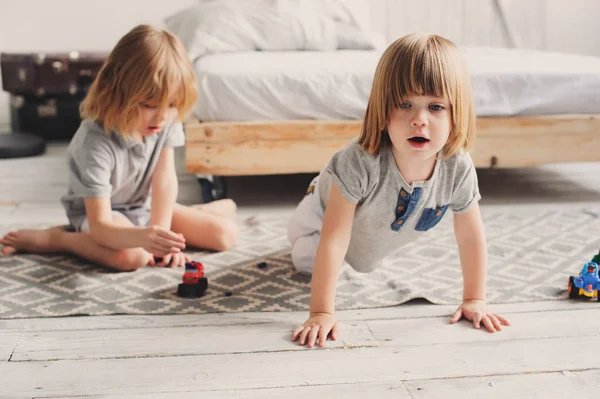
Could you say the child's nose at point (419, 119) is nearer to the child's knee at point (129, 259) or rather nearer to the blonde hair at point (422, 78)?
the blonde hair at point (422, 78)

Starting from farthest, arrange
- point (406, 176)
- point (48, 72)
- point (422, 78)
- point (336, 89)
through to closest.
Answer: point (48, 72) → point (336, 89) → point (406, 176) → point (422, 78)

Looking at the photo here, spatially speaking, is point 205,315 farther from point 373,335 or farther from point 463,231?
point 463,231

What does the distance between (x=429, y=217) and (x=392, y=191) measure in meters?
0.10

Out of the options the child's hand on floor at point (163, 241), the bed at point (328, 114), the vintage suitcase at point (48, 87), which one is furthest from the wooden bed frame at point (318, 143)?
the vintage suitcase at point (48, 87)

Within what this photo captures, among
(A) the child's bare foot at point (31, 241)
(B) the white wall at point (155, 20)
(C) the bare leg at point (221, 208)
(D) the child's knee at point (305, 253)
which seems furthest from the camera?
(B) the white wall at point (155, 20)

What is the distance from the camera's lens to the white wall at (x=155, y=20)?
3307 mm

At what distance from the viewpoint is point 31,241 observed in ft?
5.20

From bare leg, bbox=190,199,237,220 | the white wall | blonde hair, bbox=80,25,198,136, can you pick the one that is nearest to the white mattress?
bare leg, bbox=190,199,237,220

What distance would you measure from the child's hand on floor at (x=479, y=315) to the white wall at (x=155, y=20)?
7.47 ft

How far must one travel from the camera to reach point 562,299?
4.38ft

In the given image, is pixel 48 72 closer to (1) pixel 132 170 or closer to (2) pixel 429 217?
(1) pixel 132 170

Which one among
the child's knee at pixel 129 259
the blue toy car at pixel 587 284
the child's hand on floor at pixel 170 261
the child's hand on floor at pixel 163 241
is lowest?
the child's hand on floor at pixel 170 261

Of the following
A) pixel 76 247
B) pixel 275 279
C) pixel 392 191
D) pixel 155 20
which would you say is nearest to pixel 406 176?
pixel 392 191

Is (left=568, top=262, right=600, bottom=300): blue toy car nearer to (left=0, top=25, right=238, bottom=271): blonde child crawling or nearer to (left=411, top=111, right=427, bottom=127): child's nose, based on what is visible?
(left=411, top=111, right=427, bottom=127): child's nose
